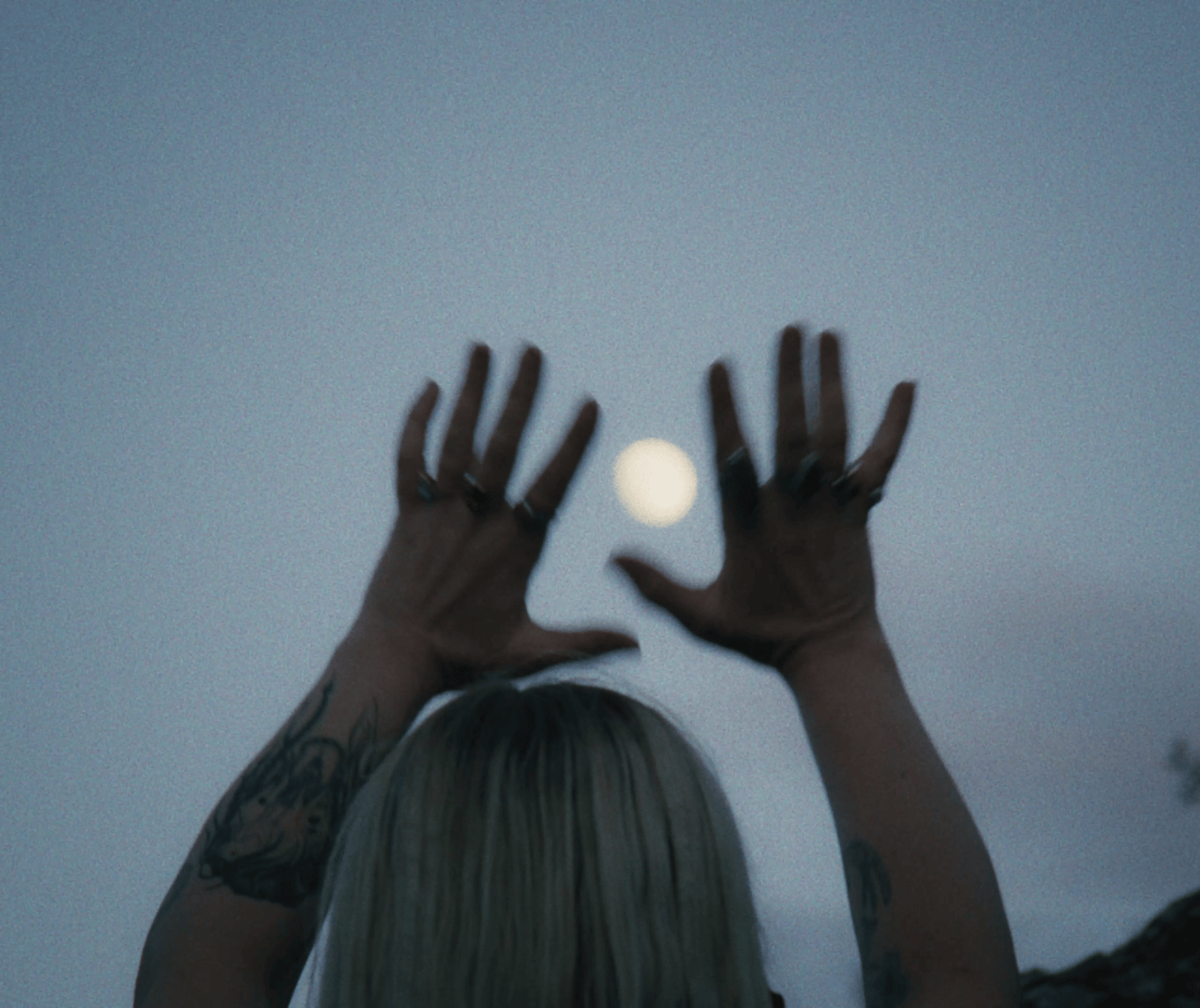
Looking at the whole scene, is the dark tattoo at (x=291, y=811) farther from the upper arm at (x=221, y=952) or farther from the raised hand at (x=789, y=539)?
the raised hand at (x=789, y=539)

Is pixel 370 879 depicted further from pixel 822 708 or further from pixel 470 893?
pixel 822 708

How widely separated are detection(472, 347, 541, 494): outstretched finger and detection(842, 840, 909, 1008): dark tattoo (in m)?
1.34

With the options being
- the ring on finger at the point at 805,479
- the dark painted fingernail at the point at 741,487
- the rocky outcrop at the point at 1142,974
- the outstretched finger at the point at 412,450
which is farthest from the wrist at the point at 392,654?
the rocky outcrop at the point at 1142,974

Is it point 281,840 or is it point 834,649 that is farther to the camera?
point 834,649

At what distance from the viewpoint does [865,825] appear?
7.32ft

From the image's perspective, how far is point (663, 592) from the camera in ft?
8.91

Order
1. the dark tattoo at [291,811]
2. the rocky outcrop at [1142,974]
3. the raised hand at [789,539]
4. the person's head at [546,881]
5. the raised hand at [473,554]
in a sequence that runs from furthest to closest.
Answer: the rocky outcrop at [1142,974] < the raised hand at [473,554] < the raised hand at [789,539] < the dark tattoo at [291,811] < the person's head at [546,881]

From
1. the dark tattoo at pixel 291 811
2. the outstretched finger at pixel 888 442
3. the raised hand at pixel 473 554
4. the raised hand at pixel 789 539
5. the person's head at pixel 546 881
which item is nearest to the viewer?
the person's head at pixel 546 881

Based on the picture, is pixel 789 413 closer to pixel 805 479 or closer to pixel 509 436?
pixel 805 479

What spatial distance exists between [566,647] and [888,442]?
112 cm

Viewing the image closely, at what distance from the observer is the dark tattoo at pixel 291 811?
2371 millimetres

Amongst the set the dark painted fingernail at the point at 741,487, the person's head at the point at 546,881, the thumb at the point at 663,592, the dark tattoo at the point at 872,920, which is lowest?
the dark tattoo at the point at 872,920

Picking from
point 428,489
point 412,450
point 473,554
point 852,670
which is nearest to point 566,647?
point 473,554

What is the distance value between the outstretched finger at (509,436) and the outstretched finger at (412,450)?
0.24 meters
